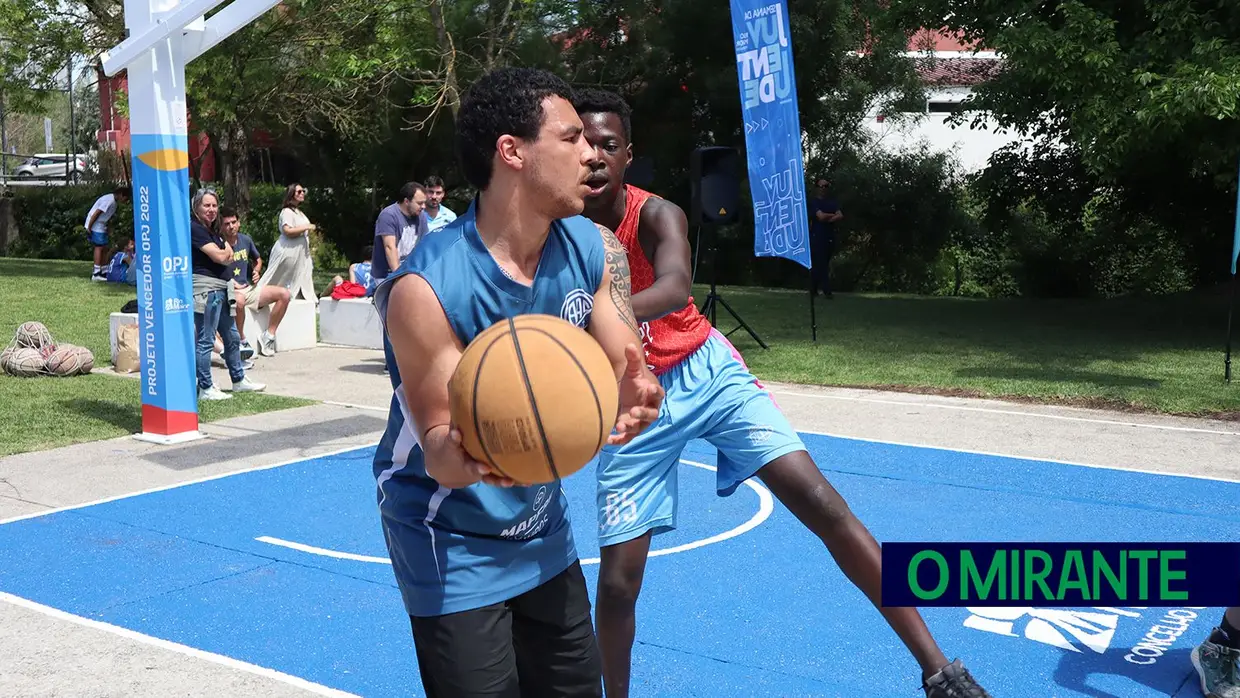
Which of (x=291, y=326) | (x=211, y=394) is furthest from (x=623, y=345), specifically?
(x=291, y=326)

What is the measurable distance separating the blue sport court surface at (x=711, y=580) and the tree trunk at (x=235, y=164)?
17.8 m

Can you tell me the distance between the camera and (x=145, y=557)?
606 centimetres

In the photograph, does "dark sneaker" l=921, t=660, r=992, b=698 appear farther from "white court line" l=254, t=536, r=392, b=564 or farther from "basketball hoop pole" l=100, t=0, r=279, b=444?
"basketball hoop pole" l=100, t=0, r=279, b=444

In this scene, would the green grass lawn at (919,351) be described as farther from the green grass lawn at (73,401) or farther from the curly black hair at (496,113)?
the curly black hair at (496,113)

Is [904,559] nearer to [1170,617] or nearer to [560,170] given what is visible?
[560,170]

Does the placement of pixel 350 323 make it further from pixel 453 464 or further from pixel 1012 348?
pixel 453 464

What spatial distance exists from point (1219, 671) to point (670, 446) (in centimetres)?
211

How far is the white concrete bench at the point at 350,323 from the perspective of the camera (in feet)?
48.0

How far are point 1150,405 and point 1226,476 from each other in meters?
2.70

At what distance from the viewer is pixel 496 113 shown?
2641 mm

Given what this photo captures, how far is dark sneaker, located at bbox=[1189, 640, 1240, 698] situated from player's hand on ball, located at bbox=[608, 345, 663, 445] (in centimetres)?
263

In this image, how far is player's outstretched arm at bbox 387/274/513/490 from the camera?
98.1 inches

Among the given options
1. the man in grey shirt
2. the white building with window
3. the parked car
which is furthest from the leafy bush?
the man in grey shirt

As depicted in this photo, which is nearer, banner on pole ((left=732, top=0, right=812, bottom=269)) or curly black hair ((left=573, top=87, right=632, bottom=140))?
curly black hair ((left=573, top=87, right=632, bottom=140))
